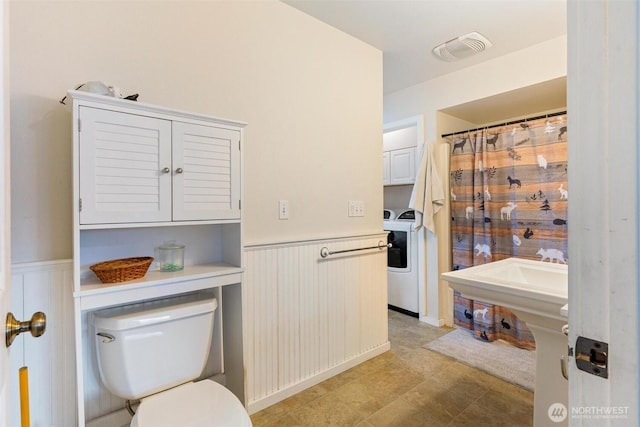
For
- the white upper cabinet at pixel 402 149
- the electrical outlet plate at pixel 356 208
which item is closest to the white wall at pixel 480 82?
the white upper cabinet at pixel 402 149

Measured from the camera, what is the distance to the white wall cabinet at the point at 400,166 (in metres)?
3.31

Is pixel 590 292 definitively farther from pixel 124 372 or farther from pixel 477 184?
pixel 477 184

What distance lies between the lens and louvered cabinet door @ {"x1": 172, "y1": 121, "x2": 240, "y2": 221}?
4.41 feet

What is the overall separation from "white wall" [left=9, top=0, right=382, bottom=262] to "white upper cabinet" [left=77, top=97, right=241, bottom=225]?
0.25 meters

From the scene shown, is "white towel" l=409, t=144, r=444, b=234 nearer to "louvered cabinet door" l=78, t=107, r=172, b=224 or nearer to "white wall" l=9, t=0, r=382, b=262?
Answer: "white wall" l=9, t=0, r=382, b=262

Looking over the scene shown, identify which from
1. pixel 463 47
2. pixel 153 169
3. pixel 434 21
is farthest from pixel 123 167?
pixel 463 47

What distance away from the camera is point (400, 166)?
3436 millimetres

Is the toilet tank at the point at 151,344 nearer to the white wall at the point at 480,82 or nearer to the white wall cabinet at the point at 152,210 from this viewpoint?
the white wall cabinet at the point at 152,210

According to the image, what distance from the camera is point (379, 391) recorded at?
192 cm

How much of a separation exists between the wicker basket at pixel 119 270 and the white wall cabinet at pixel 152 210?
0.03 m

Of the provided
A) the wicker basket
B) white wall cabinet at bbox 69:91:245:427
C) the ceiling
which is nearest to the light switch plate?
white wall cabinet at bbox 69:91:245:427

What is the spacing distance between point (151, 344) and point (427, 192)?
2.49m

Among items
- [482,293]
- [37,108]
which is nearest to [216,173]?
[37,108]

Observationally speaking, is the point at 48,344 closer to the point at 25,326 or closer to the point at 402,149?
the point at 25,326
